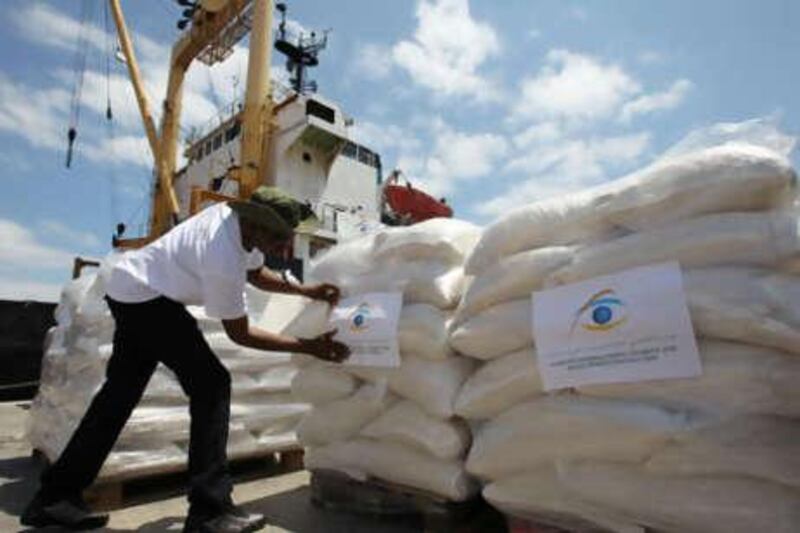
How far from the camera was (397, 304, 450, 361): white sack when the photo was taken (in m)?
1.75

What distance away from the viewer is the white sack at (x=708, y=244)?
119cm

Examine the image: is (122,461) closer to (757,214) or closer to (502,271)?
(502,271)

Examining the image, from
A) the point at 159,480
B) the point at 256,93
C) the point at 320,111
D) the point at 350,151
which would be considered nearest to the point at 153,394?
the point at 159,480

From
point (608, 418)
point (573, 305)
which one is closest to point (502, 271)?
point (573, 305)

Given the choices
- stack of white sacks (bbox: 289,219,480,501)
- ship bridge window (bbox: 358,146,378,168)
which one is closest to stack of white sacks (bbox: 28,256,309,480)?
stack of white sacks (bbox: 289,219,480,501)

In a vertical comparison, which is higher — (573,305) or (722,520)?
(573,305)

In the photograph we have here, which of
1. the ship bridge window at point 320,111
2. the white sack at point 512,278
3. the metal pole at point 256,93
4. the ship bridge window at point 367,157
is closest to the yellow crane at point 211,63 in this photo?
the metal pole at point 256,93

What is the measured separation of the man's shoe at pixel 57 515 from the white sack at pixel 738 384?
1.62 meters

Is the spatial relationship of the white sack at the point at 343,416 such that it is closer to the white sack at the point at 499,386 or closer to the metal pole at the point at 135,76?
the white sack at the point at 499,386

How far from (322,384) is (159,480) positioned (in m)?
0.86

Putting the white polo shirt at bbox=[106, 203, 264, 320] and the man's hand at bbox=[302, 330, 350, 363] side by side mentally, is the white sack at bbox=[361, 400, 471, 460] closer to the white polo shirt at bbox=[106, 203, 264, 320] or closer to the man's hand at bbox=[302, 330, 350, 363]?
the man's hand at bbox=[302, 330, 350, 363]

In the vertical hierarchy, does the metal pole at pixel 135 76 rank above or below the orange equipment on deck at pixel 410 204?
above

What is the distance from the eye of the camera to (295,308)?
2717mm

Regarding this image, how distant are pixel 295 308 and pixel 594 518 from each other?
1.67 m
